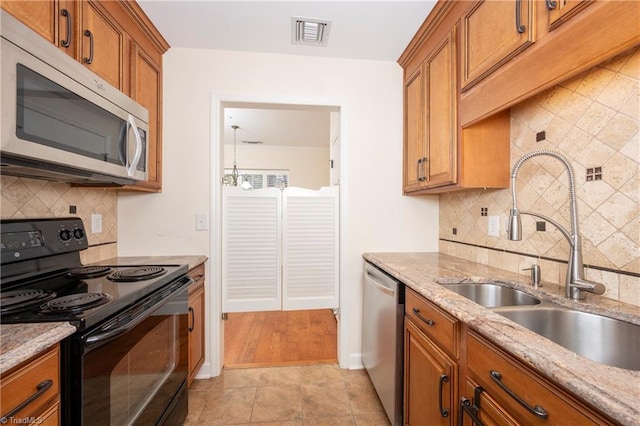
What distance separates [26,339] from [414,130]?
2.18 meters

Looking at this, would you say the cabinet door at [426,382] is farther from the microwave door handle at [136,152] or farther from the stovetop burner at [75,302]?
the microwave door handle at [136,152]

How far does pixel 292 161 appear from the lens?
572 cm

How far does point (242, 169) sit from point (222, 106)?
3558mm

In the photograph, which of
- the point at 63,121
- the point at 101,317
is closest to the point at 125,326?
the point at 101,317

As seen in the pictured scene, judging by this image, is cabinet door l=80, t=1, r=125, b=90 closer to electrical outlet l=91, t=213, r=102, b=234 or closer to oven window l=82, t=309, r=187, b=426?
electrical outlet l=91, t=213, r=102, b=234

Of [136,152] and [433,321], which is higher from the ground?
[136,152]

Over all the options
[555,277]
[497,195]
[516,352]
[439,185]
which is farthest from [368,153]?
[516,352]

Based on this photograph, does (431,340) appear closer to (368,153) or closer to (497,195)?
(497,195)

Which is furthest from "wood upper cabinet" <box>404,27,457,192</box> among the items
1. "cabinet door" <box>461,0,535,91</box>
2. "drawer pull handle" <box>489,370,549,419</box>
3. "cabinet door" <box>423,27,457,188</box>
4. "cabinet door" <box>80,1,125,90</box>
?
"cabinet door" <box>80,1,125,90</box>

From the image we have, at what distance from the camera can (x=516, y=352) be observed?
2.23ft

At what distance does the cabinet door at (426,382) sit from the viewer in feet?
3.43

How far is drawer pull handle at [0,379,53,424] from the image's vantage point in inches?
24.8

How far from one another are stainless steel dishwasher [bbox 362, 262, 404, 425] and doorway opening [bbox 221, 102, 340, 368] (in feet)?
1.54

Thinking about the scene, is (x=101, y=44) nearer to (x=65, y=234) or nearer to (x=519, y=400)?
(x=65, y=234)
